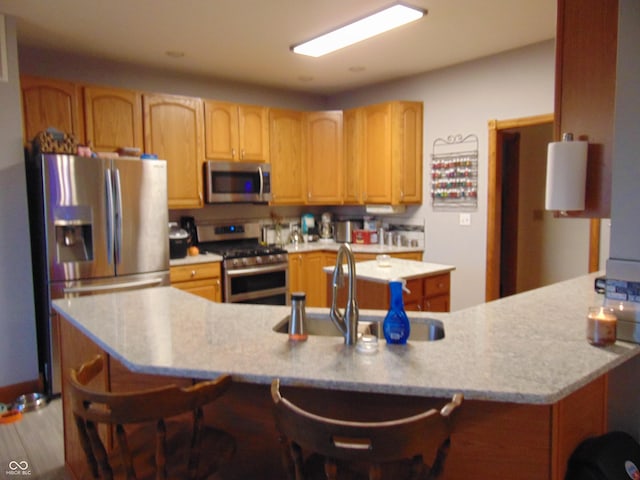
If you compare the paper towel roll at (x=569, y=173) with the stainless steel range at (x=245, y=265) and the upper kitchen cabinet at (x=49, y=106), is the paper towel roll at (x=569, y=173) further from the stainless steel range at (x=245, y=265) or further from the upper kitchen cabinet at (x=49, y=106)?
the upper kitchen cabinet at (x=49, y=106)

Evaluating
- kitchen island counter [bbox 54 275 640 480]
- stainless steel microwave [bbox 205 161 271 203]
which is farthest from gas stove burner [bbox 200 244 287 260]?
kitchen island counter [bbox 54 275 640 480]

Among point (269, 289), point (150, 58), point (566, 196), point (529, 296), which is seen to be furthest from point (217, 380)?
point (150, 58)

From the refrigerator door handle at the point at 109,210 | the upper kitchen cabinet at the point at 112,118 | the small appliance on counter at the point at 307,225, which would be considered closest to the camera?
the refrigerator door handle at the point at 109,210

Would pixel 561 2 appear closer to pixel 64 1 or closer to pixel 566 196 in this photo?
pixel 566 196

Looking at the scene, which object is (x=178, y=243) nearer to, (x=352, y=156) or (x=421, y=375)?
(x=352, y=156)

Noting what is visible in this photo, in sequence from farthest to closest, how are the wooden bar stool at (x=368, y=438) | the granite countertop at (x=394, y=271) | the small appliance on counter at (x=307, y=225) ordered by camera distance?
the small appliance on counter at (x=307, y=225) → the granite countertop at (x=394, y=271) → the wooden bar stool at (x=368, y=438)

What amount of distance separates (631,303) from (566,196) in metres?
0.43

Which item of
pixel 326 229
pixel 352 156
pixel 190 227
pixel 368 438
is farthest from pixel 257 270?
pixel 368 438

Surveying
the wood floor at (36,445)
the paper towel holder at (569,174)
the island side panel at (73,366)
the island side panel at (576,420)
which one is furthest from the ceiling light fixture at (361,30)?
the wood floor at (36,445)

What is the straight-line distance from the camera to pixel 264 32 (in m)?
3.38

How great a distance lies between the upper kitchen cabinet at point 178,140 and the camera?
13.3ft

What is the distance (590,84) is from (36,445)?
3.29 meters

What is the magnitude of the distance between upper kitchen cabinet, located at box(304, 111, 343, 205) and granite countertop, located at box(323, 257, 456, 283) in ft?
5.63

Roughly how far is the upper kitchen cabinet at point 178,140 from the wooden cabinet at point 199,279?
2.04 ft
